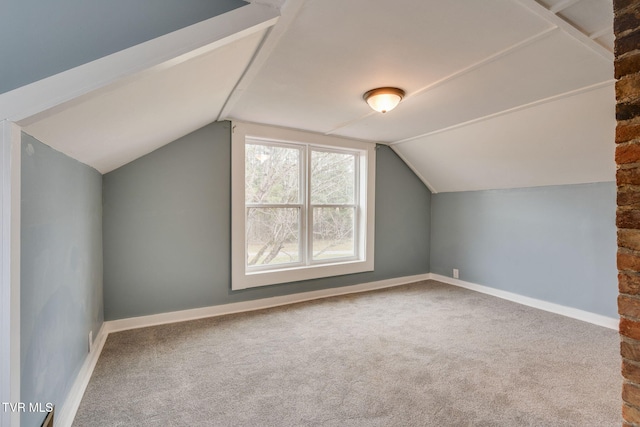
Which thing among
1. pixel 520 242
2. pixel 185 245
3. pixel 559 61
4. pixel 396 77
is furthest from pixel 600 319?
pixel 185 245

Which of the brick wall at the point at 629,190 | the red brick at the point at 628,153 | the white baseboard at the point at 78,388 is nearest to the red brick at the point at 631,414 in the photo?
the brick wall at the point at 629,190

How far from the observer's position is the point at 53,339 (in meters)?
1.52

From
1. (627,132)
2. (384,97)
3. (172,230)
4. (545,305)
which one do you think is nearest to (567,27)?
(627,132)

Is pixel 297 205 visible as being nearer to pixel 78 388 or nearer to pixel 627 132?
pixel 78 388

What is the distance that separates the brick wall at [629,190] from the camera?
1.21 m

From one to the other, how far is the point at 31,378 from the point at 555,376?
10.1 ft

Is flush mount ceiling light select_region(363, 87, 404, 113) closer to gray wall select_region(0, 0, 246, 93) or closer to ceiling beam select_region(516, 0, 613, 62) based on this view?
ceiling beam select_region(516, 0, 613, 62)

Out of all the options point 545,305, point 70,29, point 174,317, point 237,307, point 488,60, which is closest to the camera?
point 70,29

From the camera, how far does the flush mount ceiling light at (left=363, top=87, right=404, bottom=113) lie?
2514mm

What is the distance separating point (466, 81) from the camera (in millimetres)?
2396

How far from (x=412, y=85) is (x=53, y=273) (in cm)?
267

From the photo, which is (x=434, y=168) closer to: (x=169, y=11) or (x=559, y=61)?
(x=559, y=61)

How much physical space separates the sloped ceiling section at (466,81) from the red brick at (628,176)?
2.96 feet

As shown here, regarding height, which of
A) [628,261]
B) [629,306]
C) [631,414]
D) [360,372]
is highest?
[628,261]
